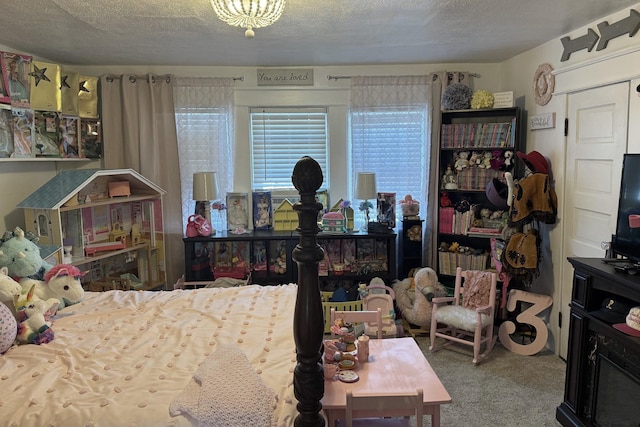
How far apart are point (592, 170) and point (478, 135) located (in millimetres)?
1092

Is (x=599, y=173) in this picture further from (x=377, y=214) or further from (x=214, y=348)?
(x=214, y=348)

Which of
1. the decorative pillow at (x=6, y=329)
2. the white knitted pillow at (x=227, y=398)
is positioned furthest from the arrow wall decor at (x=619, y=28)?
the decorative pillow at (x=6, y=329)

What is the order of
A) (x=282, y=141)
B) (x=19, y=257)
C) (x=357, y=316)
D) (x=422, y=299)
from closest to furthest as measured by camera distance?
(x=19, y=257)
(x=357, y=316)
(x=422, y=299)
(x=282, y=141)

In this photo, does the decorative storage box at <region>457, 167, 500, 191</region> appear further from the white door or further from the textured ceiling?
the textured ceiling

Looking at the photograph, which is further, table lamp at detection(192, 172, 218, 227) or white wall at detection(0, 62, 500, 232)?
white wall at detection(0, 62, 500, 232)

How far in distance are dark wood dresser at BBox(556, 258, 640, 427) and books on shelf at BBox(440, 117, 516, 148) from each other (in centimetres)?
165

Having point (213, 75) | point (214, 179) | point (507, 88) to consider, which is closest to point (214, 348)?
point (214, 179)

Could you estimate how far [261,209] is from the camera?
4281mm

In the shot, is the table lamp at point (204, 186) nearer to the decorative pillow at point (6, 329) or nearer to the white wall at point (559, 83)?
the decorative pillow at point (6, 329)

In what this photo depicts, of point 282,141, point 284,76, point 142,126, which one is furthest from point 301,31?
point 142,126

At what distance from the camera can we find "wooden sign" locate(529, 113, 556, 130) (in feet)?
11.1

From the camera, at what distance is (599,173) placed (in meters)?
2.92

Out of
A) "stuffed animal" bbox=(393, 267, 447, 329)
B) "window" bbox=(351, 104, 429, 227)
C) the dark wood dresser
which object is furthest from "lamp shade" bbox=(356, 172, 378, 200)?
the dark wood dresser

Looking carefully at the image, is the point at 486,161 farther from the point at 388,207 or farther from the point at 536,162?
the point at 388,207
